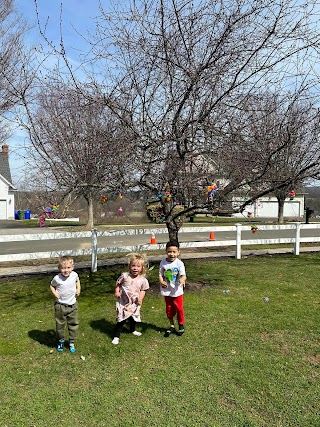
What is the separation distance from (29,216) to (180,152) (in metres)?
33.3

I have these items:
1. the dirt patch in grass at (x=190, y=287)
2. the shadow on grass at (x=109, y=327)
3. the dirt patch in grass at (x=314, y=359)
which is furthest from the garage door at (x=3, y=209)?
the dirt patch in grass at (x=314, y=359)

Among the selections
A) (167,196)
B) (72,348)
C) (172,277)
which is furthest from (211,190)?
(72,348)

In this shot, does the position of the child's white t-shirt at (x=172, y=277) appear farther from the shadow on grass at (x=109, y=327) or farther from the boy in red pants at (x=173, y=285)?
the shadow on grass at (x=109, y=327)

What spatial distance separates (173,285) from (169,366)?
1175 millimetres

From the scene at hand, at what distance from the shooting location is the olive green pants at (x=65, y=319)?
450cm

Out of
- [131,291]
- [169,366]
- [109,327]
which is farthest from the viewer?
[109,327]

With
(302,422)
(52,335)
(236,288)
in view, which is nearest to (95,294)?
(52,335)

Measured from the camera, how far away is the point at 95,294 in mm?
7168

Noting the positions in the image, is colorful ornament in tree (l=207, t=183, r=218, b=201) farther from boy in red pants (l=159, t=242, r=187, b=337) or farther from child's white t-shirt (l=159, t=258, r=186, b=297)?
child's white t-shirt (l=159, t=258, r=186, b=297)

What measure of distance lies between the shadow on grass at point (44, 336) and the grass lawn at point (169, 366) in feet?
0.04

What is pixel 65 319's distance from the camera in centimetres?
458

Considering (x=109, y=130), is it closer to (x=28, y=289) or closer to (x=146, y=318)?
(x=146, y=318)

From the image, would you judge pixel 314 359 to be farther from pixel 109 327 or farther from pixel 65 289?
pixel 65 289

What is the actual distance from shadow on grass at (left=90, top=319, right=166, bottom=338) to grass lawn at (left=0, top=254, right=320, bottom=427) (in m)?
0.01
